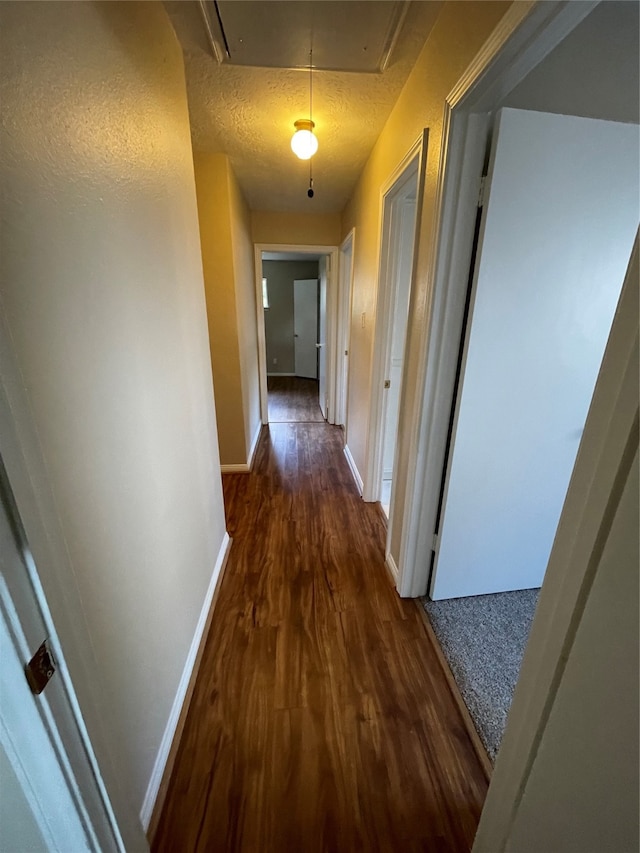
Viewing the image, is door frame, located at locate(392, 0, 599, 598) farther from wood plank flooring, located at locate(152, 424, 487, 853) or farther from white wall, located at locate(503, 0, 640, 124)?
wood plank flooring, located at locate(152, 424, 487, 853)

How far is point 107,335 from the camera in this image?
2.63 feet

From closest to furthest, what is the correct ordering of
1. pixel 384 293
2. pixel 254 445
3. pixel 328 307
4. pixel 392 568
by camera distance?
pixel 392 568 < pixel 384 293 < pixel 254 445 < pixel 328 307

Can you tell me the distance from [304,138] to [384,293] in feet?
2.93

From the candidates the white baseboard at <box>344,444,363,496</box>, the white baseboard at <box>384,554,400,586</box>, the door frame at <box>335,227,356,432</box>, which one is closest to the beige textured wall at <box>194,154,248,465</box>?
the white baseboard at <box>344,444,363,496</box>

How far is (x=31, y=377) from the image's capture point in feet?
1.85

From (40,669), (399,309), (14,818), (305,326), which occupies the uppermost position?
(399,309)

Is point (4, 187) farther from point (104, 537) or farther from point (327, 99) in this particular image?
point (327, 99)

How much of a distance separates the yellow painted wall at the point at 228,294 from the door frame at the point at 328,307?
174 millimetres

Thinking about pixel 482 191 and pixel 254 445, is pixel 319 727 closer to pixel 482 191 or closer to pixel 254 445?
pixel 482 191

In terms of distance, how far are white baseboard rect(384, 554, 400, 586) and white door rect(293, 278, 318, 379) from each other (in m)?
4.89

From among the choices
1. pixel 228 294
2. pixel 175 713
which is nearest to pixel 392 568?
pixel 175 713

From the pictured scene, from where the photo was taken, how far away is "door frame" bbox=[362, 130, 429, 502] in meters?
1.45

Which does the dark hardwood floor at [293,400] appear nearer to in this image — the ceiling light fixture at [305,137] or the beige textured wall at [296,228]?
the beige textured wall at [296,228]

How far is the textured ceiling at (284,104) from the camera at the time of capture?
1.24m
